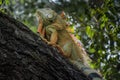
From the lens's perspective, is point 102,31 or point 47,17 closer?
point 47,17

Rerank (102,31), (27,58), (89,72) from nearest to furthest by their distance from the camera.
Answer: (27,58)
(89,72)
(102,31)

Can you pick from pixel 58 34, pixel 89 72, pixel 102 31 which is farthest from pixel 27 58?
pixel 102 31

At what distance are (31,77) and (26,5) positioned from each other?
603 cm

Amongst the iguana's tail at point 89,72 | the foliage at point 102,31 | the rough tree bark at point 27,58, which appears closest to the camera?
the rough tree bark at point 27,58

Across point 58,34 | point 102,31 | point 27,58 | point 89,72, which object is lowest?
point 27,58

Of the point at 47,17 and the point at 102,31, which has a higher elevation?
the point at 102,31

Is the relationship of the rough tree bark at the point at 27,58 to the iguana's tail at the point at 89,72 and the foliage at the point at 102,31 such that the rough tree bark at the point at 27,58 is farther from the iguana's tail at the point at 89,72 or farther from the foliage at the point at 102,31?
the foliage at the point at 102,31

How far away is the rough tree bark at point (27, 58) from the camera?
10.3 ft

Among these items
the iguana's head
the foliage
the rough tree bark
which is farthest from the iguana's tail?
the foliage

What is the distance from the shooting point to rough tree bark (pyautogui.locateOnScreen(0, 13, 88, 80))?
124 inches

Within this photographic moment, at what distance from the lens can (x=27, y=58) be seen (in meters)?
3.33

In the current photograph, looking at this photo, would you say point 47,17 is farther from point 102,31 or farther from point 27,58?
point 102,31

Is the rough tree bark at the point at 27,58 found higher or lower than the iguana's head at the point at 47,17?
lower

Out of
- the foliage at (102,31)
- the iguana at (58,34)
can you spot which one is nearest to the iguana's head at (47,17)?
the iguana at (58,34)
